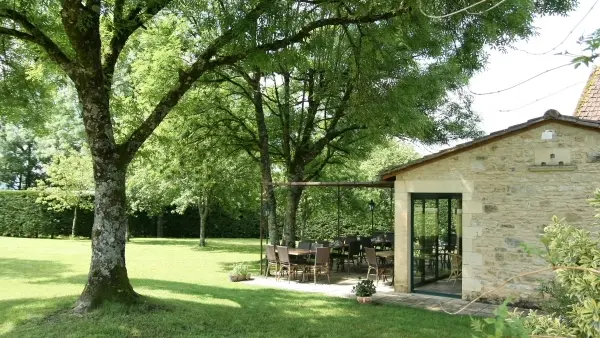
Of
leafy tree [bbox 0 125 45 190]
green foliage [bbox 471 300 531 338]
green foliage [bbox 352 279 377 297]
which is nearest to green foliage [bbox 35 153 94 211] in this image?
leafy tree [bbox 0 125 45 190]

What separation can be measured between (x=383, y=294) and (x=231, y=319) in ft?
13.5

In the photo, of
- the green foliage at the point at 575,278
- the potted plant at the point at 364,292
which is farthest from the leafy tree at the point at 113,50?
the green foliage at the point at 575,278

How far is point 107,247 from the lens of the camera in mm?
7910

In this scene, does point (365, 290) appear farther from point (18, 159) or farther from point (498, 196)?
point (18, 159)

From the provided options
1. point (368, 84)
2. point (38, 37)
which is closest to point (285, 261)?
point (368, 84)

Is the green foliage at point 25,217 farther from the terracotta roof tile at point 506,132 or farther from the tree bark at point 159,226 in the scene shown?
the terracotta roof tile at point 506,132

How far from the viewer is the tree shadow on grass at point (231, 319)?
7.25 m

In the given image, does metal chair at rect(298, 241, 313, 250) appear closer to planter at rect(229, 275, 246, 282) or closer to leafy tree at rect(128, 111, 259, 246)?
planter at rect(229, 275, 246, 282)

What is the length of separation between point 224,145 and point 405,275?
7463 millimetres

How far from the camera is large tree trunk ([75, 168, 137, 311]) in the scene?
309 inches

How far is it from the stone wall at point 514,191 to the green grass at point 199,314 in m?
1.75

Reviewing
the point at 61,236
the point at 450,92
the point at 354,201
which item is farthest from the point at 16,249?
the point at 450,92

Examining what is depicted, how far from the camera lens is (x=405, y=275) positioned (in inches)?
439

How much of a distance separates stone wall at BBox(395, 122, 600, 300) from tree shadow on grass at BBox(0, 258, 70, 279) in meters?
10.5
